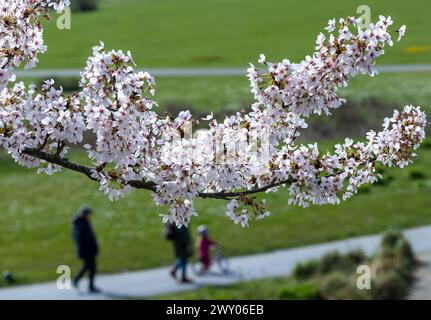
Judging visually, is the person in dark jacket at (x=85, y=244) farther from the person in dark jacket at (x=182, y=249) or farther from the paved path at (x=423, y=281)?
the paved path at (x=423, y=281)

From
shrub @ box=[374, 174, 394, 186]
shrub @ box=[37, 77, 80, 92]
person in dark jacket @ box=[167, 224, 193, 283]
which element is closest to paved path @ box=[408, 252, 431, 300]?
person in dark jacket @ box=[167, 224, 193, 283]

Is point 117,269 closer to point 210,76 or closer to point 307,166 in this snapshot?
point 307,166

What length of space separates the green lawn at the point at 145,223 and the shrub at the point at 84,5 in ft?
229

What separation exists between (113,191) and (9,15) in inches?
69.4

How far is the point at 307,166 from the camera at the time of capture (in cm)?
774

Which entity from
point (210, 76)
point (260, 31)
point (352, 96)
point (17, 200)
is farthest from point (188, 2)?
point (17, 200)

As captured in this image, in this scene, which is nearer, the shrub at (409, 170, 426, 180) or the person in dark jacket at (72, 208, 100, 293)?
the person in dark jacket at (72, 208, 100, 293)

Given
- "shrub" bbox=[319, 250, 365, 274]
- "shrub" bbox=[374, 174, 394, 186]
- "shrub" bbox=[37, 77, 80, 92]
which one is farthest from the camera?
"shrub" bbox=[37, 77, 80, 92]

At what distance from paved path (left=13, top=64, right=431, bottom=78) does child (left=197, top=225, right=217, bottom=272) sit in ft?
118

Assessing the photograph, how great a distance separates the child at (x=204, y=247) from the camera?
21656mm

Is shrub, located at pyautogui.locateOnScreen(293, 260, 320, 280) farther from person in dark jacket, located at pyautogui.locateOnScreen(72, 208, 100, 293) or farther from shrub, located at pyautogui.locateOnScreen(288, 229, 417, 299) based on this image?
person in dark jacket, located at pyautogui.locateOnScreen(72, 208, 100, 293)

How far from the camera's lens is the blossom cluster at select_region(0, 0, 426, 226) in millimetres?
7465

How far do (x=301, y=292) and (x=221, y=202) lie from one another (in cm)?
1000
